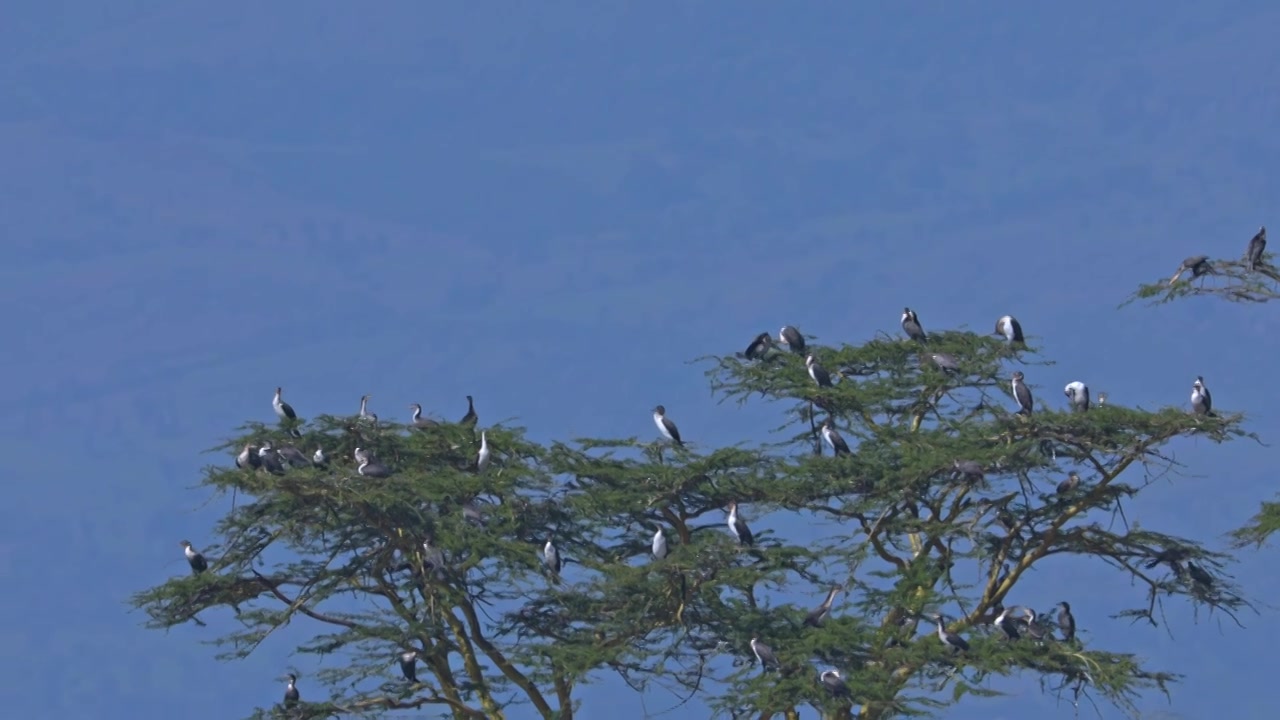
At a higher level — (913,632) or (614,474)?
(614,474)

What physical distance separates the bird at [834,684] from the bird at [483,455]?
19.5ft

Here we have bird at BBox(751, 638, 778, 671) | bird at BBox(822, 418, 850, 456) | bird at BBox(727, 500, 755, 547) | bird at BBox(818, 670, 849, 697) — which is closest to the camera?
bird at BBox(818, 670, 849, 697)

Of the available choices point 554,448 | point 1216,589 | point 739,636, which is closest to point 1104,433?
point 1216,589

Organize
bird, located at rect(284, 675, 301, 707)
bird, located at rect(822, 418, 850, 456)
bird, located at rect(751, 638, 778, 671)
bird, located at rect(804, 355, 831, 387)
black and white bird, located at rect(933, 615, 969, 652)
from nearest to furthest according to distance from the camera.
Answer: black and white bird, located at rect(933, 615, 969, 652)
bird, located at rect(751, 638, 778, 671)
bird, located at rect(284, 675, 301, 707)
bird, located at rect(822, 418, 850, 456)
bird, located at rect(804, 355, 831, 387)

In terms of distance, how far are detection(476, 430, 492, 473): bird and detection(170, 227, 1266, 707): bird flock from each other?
13 millimetres

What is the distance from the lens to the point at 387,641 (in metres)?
28.5

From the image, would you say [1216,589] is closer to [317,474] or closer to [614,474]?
[614,474]

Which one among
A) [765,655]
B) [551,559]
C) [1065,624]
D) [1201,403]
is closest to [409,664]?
[551,559]

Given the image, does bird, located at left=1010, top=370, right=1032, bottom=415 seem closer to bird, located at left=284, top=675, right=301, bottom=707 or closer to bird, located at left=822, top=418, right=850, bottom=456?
bird, located at left=822, top=418, right=850, bottom=456

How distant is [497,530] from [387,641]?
6.64 feet

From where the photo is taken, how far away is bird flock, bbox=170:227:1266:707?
91.8 feet

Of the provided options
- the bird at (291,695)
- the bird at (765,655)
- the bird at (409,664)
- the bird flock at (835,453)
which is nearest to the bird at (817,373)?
the bird flock at (835,453)

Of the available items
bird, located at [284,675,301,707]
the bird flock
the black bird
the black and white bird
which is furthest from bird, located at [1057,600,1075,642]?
bird, located at [284,675,301,707]

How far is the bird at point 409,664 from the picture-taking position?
27.9 m
